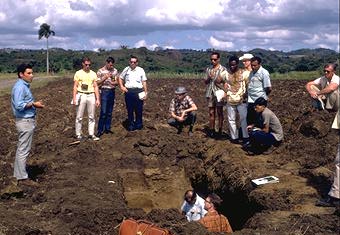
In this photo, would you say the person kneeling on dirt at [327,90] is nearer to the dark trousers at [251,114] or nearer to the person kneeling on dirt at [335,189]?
the person kneeling on dirt at [335,189]

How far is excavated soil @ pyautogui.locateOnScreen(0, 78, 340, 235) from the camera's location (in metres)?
6.79

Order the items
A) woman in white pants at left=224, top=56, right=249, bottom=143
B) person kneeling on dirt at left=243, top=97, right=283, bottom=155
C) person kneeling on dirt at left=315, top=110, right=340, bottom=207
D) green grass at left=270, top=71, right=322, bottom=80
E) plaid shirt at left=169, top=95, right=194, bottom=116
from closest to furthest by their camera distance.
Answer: person kneeling on dirt at left=315, top=110, right=340, bottom=207 → person kneeling on dirt at left=243, top=97, right=283, bottom=155 → woman in white pants at left=224, top=56, right=249, bottom=143 → plaid shirt at left=169, top=95, right=194, bottom=116 → green grass at left=270, top=71, right=322, bottom=80

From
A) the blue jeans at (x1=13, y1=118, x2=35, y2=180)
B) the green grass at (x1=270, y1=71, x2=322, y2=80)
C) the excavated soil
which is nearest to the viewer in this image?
the excavated soil

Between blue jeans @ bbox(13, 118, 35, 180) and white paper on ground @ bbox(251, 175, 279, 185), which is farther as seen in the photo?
white paper on ground @ bbox(251, 175, 279, 185)

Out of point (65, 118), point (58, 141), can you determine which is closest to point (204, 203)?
point (58, 141)

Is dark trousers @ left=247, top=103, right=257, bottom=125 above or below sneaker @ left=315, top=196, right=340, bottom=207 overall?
above

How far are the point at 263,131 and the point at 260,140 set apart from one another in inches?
8.4

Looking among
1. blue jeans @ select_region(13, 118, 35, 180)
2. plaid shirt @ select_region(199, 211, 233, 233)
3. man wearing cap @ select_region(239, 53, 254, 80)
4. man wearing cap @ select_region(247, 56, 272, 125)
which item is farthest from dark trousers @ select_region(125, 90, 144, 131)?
plaid shirt @ select_region(199, 211, 233, 233)

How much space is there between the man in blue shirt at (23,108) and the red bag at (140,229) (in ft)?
10.1

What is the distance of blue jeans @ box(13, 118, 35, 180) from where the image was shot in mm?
8383

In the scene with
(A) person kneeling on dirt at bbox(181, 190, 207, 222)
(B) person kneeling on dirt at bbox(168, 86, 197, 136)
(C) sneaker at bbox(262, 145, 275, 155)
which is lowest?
(A) person kneeling on dirt at bbox(181, 190, 207, 222)

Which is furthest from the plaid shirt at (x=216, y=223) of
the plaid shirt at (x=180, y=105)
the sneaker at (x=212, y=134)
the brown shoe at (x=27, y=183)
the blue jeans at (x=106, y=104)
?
the blue jeans at (x=106, y=104)

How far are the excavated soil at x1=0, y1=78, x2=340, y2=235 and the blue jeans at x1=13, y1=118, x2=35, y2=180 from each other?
267 mm

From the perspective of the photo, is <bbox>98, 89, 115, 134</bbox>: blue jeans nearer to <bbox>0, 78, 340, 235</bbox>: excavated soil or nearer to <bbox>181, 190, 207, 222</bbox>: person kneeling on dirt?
<bbox>0, 78, 340, 235</bbox>: excavated soil
